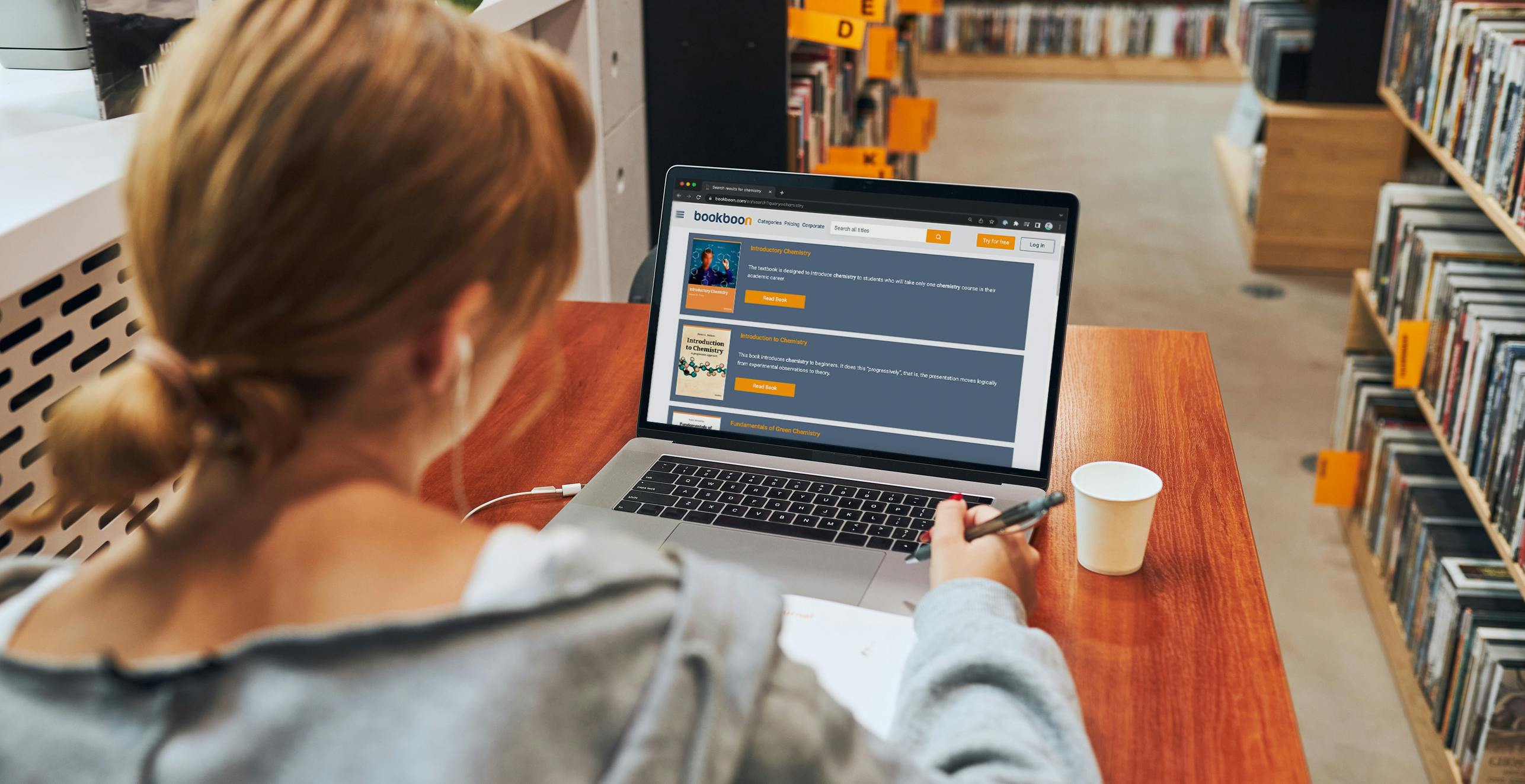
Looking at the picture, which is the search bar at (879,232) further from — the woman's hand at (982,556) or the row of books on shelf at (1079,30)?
the row of books on shelf at (1079,30)

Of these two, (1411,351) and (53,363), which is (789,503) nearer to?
(53,363)

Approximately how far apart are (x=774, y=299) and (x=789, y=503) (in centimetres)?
21

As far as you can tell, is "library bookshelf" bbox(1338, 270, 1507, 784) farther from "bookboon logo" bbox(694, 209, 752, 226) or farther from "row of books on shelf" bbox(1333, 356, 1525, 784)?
"bookboon logo" bbox(694, 209, 752, 226)

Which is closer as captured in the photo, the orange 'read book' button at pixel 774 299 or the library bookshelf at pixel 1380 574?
the orange 'read book' button at pixel 774 299

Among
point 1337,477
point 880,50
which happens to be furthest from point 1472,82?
point 880,50

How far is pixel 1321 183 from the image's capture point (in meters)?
4.09

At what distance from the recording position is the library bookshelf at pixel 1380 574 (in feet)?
6.51

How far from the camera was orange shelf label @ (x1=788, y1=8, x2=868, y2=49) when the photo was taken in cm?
237

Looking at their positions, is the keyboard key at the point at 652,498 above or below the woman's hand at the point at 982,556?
below

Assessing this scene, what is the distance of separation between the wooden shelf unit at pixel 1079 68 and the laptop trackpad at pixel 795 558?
21.1 feet

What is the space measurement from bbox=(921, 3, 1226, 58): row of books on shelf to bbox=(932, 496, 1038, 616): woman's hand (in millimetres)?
6680

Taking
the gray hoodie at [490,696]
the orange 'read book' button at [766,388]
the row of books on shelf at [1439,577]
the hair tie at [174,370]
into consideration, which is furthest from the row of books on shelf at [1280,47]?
the hair tie at [174,370]

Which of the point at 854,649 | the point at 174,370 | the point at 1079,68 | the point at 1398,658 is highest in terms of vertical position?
the point at 174,370

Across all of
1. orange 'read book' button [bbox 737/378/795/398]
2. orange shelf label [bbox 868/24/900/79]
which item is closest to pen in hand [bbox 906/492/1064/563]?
orange 'read book' button [bbox 737/378/795/398]
